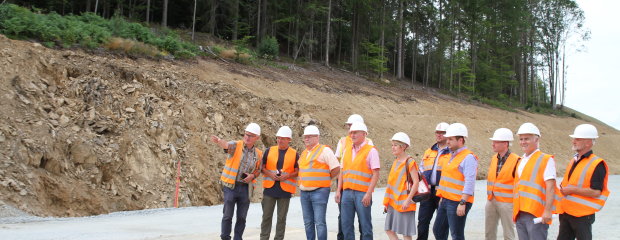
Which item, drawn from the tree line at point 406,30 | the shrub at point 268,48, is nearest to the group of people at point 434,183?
the shrub at point 268,48

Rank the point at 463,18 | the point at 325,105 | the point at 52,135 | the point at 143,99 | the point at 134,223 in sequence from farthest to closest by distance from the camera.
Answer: the point at 463,18 < the point at 325,105 < the point at 143,99 < the point at 52,135 < the point at 134,223

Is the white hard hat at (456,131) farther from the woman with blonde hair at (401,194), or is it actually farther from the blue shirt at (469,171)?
the woman with blonde hair at (401,194)

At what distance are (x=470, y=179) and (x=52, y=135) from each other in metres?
10.6

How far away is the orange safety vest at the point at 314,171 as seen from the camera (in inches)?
274

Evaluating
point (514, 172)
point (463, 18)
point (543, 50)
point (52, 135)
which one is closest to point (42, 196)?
point (52, 135)

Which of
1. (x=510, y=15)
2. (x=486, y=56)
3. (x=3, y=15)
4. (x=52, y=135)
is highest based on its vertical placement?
(x=510, y=15)

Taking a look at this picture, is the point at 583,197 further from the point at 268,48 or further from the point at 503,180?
the point at 268,48

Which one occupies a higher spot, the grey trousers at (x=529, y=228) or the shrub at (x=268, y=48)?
the shrub at (x=268, y=48)

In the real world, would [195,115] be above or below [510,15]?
below

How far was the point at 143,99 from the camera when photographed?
53.1 ft

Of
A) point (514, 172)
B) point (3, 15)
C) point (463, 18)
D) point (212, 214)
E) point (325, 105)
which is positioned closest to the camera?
point (514, 172)

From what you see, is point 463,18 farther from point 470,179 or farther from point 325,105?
point 470,179

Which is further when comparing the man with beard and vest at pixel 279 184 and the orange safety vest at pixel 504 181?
the man with beard and vest at pixel 279 184

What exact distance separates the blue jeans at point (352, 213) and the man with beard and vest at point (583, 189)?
2311 mm
